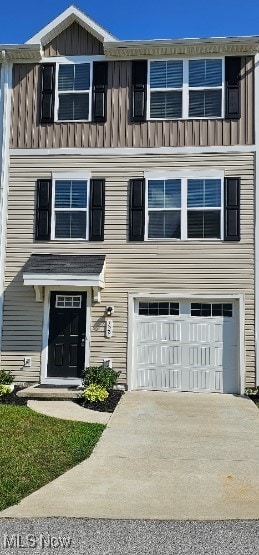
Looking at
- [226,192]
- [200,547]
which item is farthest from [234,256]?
[200,547]

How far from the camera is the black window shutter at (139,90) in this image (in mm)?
11617

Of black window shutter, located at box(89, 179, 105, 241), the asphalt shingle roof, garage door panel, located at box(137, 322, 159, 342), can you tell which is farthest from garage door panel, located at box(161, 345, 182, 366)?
black window shutter, located at box(89, 179, 105, 241)

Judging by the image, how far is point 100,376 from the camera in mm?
10320

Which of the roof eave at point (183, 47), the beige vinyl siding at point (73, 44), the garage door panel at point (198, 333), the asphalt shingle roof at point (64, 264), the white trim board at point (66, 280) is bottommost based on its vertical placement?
the garage door panel at point (198, 333)

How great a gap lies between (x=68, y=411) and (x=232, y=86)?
321 inches

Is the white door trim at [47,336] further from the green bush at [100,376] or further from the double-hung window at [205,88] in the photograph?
the double-hung window at [205,88]

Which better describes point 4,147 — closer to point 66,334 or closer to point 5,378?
point 66,334

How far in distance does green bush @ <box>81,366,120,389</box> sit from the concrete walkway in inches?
34.2

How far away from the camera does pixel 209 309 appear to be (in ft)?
36.7

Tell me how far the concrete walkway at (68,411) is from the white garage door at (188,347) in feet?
7.55

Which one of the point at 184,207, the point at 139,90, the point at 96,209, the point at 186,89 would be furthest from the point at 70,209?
the point at 186,89

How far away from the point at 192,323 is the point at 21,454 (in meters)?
5.84

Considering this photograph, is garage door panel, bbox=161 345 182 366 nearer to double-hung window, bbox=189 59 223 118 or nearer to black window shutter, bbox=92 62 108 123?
double-hung window, bbox=189 59 223 118

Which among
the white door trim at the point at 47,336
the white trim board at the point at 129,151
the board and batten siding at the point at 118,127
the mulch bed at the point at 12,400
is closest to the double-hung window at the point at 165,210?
the white trim board at the point at 129,151
